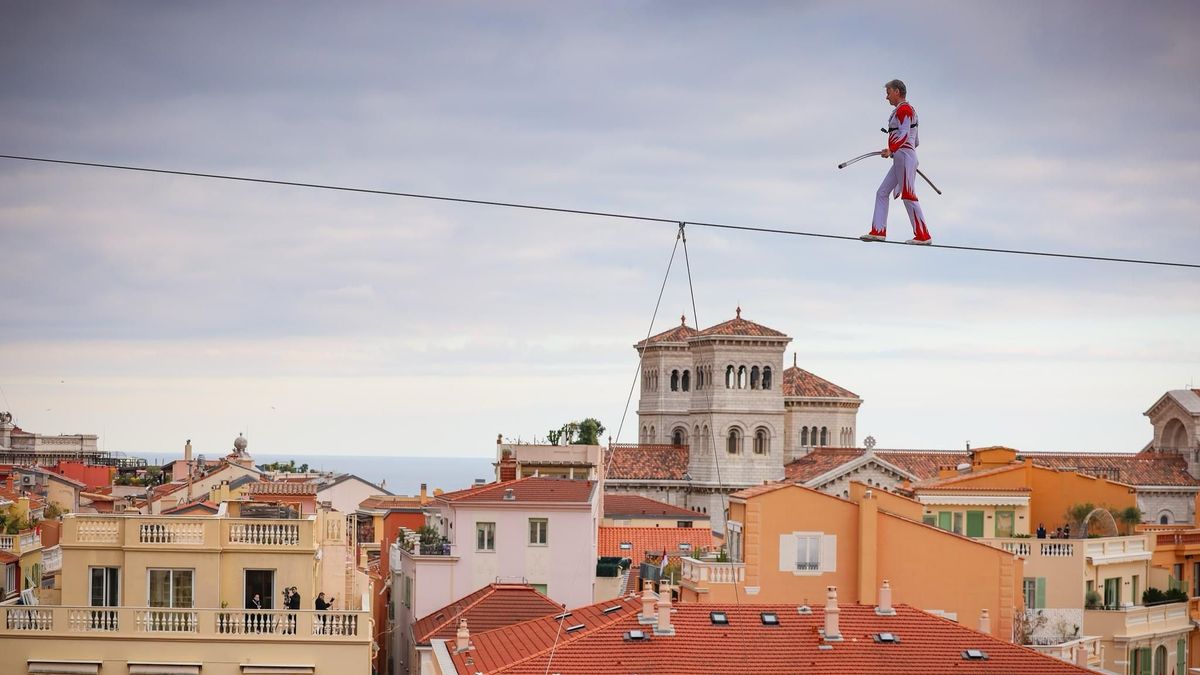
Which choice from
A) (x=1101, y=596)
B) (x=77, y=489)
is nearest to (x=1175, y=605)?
(x=1101, y=596)

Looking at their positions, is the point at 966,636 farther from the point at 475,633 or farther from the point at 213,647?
the point at 213,647

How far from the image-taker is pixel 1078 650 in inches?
1454

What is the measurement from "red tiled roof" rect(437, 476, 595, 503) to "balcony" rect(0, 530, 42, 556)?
31.1 feet

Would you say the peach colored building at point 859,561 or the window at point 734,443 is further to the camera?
the window at point 734,443

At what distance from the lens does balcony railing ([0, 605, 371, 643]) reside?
89.8 ft

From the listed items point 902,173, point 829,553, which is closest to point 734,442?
point 829,553

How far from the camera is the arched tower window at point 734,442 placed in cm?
10150

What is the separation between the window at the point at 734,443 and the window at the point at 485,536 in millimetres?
59827

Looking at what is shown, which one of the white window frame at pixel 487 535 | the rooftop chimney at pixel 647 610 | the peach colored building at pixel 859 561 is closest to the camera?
the rooftop chimney at pixel 647 610

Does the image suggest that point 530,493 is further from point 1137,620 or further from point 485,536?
point 1137,620

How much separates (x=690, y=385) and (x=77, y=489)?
52.5 m

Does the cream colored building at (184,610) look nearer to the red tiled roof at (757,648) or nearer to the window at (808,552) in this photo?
the red tiled roof at (757,648)

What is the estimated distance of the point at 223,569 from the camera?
28438 mm

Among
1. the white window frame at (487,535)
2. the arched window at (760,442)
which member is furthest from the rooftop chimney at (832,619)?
the arched window at (760,442)
